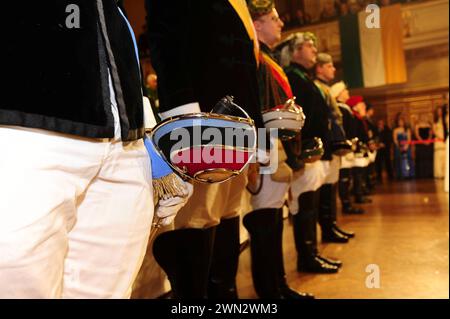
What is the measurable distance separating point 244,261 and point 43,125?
2487 millimetres

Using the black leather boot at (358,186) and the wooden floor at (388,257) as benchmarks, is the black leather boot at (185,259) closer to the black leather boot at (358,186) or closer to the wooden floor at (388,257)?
the wooden floor at (388,257)

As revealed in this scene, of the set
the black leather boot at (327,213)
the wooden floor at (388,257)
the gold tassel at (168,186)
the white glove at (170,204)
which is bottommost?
the wooden floor at (388,257)

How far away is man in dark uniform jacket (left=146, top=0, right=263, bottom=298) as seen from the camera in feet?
3.52

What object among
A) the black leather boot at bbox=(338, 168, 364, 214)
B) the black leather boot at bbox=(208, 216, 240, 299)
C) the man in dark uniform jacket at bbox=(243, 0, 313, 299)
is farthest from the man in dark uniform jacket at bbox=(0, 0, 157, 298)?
the black leather boot at bbox=(338, 168, 364, 214)

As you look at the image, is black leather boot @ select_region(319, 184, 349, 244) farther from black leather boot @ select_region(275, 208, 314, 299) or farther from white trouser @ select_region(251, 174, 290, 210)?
white trouser @ select_region(251, 174, 290, 210)

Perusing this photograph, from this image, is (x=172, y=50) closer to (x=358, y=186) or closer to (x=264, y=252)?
(x=264, y=252)

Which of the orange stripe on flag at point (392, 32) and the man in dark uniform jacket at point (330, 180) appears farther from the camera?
the man in dark uniform jacket at point (330, 180)

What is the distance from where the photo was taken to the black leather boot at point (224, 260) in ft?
5.67

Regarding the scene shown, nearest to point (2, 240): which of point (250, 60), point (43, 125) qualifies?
point (43, 125)

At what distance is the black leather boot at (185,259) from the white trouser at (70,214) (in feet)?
1.84

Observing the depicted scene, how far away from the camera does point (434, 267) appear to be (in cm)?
253

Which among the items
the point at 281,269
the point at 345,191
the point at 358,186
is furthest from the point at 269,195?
the point at 358,186

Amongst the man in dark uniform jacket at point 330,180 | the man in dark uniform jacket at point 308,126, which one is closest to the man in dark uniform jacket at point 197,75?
the man in dark uniform jacket at point 308,126

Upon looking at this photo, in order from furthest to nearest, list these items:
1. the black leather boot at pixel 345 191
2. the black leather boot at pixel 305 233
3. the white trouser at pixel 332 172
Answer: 1. the black leather boot at pixel 345 191
2. the white trouser at pixel 332 172
3. the black leather boot at pixel 305 233
